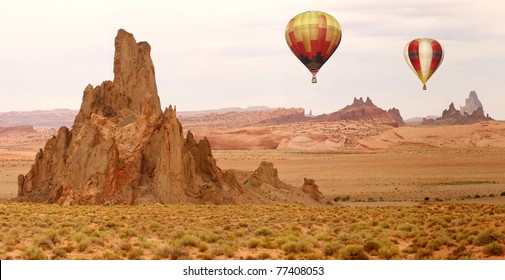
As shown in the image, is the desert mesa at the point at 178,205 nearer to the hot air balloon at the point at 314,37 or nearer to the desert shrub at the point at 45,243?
the desert shrub at the point at 45,243

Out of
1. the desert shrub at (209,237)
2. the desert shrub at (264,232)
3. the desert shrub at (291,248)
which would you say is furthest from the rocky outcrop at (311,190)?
the desert shrub at (291,248)

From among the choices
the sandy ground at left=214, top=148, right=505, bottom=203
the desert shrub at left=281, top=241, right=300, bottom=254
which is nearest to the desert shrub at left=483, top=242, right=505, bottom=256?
the desert shrub at left=281, top=241, right=300, bottom=254

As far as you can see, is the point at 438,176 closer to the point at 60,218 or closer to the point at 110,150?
the point at 110,150

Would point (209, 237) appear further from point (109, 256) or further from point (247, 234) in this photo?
point (109, 256)

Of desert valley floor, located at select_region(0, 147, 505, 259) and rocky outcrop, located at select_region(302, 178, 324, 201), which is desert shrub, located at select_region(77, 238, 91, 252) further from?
rocky outcrop, located at select_region(302, 178, 324, 201)

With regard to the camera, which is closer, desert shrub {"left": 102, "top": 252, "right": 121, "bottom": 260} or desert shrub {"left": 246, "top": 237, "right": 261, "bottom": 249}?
desert shrub {"left": 102, "top": 252, "right": 121, "bottom": 260}

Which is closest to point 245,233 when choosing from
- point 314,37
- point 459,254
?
point 459,254
